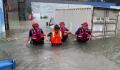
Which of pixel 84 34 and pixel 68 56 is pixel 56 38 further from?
pixel 68 56

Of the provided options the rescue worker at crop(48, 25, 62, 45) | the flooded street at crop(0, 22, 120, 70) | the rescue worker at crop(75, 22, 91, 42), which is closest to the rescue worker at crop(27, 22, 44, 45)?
the flooded street at crop(0, 22, 120, 70)

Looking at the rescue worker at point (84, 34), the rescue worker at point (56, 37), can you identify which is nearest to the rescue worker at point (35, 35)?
the rescue worker at point (56, 37)

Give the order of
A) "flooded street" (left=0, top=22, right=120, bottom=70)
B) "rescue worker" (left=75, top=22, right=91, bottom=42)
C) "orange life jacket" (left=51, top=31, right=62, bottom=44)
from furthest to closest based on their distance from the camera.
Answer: "rescue worker" (left=75, top=22, right=91, bottom=42)
"orange life jacket" (left=51, top=31, right=62, bottom=44)
"flooded street" (left=0, top=22, right=120, bottom=70)

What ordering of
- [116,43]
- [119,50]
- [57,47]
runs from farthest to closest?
1. [116,43]
2. [57,47]
3. [119,50]

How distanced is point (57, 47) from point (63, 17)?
11.3 meters

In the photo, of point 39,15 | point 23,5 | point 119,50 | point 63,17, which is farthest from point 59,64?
point 39,15

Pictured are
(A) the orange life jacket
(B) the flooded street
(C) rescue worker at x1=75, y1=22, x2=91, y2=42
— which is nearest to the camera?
(B) the flooded street

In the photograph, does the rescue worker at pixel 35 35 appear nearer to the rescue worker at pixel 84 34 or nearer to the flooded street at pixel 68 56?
the flooded street at pixel 68 56

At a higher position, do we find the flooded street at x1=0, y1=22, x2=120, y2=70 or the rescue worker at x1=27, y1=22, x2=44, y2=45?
the rescue worker at x1=27, y1=22, x2=44, y2=45

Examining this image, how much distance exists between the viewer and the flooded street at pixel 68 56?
40.6 ft

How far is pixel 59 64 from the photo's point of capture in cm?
1281

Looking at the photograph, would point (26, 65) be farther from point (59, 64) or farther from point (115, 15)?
point (115, 15)

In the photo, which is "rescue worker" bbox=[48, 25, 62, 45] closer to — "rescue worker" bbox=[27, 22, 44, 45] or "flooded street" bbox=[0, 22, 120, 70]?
"flooded street" bbox=[0, 22, 120, 70]

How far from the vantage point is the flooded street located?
12.4m
